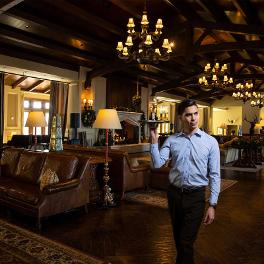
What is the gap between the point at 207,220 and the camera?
83.7 inches

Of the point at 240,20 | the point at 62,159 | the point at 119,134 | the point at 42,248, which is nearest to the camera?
the point at 42,248

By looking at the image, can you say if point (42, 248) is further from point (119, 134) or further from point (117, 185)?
point (119, 134)

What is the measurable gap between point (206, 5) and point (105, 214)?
480 centimetres

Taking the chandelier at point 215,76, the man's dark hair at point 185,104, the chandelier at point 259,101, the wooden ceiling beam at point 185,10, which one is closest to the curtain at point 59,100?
the chandelier at point 215,76

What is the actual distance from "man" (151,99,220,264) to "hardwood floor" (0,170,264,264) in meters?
0.95

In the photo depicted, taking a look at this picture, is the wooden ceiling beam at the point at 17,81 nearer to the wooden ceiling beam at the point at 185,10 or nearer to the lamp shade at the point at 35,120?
the lamp shade at the point at 35,120

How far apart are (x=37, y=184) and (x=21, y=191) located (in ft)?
1.51

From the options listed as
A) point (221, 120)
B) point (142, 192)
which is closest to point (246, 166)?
point (142, 192)

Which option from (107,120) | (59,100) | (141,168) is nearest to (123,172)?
(141,168)

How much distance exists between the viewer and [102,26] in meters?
7.11

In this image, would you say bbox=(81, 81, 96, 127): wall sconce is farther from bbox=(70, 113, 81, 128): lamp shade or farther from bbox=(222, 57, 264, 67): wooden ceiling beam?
bbox=(222, 57, 264, 67): wooden ceiling beam

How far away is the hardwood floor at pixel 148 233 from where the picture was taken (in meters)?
3.03

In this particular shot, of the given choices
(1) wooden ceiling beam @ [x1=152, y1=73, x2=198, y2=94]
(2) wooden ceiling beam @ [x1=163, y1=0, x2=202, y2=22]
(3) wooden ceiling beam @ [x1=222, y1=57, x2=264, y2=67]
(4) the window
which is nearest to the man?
(2) wooden ceiling beam @ [x1=163, y1=0, x2=202, y2=22]

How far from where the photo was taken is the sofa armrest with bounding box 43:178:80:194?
12.5 ft
